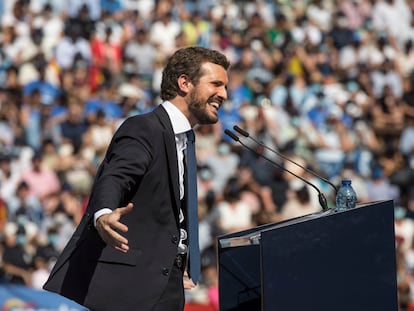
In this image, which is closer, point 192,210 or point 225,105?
point 192,210

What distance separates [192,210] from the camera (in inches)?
164

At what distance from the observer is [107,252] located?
390 cm

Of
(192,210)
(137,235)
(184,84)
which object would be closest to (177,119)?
(184,84)

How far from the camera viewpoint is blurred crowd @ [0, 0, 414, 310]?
11109 mm

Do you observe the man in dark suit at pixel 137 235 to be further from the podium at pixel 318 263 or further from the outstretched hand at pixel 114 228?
the podium at pixel 318 263

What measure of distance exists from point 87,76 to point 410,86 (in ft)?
15.4

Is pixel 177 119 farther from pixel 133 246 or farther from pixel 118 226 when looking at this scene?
pixel 118 226

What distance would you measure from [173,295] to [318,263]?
0.56m

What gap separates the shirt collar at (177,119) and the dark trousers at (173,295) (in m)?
0.53

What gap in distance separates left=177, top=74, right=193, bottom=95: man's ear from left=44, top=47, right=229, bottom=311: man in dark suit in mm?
136

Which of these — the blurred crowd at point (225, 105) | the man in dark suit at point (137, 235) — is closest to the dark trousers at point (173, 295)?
the man in dark suit at point (137, 235)

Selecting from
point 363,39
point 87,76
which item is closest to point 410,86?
point 363,39

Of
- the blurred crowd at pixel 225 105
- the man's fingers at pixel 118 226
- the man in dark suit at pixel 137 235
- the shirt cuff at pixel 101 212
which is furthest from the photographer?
the blurred crowd at pixel 225 105

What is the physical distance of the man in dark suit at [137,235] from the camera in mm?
3848
